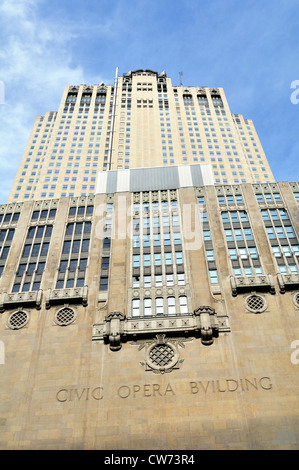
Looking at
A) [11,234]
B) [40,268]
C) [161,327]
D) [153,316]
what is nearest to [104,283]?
[153,316]

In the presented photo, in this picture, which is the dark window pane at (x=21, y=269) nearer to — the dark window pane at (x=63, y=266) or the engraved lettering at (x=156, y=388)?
the dark window pane at (x=63, y=266)

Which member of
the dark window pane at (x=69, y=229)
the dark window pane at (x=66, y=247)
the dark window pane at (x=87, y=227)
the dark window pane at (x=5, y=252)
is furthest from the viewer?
the dark window pane at (x=69, y=229)

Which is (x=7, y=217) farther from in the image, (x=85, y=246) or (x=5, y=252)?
(x=85, y=246)

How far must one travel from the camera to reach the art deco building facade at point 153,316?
3534 cm

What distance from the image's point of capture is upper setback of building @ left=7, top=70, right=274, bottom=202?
106062 millimetres

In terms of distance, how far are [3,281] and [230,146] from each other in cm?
8881

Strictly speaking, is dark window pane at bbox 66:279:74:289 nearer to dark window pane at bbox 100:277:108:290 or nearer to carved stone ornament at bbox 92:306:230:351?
dark window pane at bbox 100:277:108:290

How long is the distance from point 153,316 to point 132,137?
8369 centimetres

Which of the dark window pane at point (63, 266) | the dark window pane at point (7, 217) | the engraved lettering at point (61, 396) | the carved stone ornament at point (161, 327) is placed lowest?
the engraved lettering at point (61, 396)

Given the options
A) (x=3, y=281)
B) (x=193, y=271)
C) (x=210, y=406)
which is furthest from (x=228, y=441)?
(x=3, y=281)

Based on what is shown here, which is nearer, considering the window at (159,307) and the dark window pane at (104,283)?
the window at (159,307)

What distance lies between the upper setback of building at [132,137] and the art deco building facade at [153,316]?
47.4m

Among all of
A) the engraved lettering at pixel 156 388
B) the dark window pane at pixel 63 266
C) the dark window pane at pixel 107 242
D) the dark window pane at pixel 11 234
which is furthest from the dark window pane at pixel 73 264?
the engraved lettering at pixel 156 388
